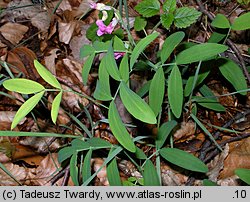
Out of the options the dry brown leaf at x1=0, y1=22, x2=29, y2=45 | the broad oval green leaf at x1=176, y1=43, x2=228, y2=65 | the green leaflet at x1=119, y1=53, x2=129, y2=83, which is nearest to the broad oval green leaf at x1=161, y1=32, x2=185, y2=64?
the broad oval green leaf at x1=176, y1=43, x2=228, y2=65

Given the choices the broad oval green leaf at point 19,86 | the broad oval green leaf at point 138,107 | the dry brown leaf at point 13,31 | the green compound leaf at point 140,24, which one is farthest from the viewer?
the dry brown leaf at point 13,31

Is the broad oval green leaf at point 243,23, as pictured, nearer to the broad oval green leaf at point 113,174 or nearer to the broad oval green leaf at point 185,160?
the broad oval green leaf at point 185,160

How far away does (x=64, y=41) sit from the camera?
203cm

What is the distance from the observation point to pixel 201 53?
3.80 ft

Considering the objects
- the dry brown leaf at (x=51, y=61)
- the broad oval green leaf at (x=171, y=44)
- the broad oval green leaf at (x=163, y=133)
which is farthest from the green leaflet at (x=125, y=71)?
the dry brown leaf at (x=51, y=61)

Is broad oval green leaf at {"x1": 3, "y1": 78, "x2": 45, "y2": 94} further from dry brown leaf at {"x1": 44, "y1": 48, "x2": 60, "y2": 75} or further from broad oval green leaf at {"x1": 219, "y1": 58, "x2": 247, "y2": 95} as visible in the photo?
dry brown leaf at {"x1": 44, "y1": 48, "x2": 60, "y2": 75}

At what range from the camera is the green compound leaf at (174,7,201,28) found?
1.44 metres

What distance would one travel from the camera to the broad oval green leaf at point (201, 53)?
1114 mm

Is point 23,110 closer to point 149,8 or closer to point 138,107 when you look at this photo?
point 138,107

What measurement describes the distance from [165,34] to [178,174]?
0.70m

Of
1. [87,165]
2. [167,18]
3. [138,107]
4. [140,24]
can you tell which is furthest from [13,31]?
[138,107]

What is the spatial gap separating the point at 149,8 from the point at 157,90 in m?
0.40

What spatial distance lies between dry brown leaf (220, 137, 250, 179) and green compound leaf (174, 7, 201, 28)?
52 cm

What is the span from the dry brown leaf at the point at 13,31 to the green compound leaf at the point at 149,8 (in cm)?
81
